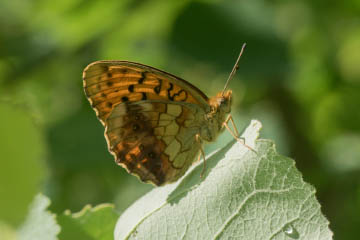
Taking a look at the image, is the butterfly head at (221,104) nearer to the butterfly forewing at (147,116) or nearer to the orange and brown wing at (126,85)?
the butterfly forewing at (147,116)

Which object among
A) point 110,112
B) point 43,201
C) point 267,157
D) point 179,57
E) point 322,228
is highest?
point 179,57

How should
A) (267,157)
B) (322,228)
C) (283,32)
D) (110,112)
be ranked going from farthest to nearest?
(283,32) → (110,112) → (267,157) → (322,228)

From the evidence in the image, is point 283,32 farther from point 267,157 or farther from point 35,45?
point 267,157

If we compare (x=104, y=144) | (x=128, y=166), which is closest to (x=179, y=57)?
(x=104, y=144)

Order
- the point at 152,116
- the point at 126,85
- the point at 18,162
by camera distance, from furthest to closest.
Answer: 1. the point at 152,116
2. the point at 126,85
3. the point at 18,162

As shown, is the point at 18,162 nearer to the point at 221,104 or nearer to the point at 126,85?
the point at 126,85

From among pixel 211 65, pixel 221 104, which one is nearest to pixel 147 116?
pixel 221 104

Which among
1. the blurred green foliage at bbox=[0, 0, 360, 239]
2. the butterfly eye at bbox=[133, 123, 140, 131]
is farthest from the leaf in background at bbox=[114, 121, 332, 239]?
the blurred green foliage at bbox=[0, 0, 360, 239]
